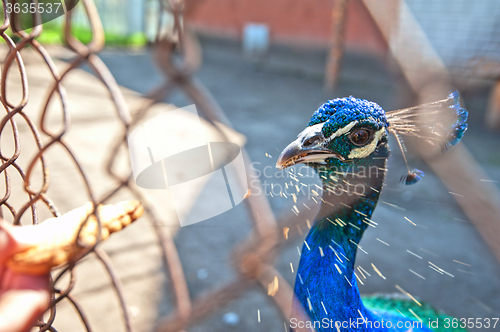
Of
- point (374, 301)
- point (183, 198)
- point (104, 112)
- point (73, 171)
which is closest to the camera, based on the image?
point (374, 301)

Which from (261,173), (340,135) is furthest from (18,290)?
(261,173)

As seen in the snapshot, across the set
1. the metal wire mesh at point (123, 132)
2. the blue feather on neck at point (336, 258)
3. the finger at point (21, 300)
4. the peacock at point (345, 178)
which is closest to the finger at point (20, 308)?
the finger at point (21, 300)

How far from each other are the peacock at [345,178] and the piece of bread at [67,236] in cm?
28

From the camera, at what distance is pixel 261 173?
122 inches

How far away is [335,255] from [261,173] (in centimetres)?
236

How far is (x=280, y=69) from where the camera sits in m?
7.56

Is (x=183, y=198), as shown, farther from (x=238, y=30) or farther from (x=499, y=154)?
(x=238, y=30)

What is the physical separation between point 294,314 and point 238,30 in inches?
339

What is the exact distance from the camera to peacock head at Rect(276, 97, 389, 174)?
580 mm

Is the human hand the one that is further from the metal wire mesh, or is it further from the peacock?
the peacock

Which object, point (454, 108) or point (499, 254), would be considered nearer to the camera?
point (454, 108)

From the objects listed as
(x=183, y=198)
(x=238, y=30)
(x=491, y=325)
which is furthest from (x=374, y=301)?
(x=238, y=30)

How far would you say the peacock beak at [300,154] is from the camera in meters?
0.58

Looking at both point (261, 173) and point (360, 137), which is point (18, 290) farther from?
point (261, 173)
